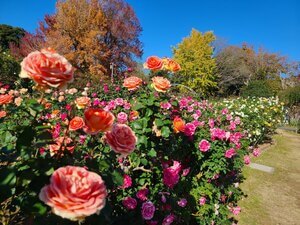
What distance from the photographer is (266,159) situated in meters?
8.01

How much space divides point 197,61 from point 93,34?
11.4 metres

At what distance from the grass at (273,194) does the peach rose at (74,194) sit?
384 centimetres

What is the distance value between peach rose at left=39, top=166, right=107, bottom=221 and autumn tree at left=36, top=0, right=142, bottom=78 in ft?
70.1

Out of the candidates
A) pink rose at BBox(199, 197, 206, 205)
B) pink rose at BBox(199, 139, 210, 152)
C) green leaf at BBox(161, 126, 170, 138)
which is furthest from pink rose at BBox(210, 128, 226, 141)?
green leaf at BBox(161, 126, 170, 138)

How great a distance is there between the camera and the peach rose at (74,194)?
73cm

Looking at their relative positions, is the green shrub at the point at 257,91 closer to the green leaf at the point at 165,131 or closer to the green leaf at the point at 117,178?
the green leaf at the point at 165,131

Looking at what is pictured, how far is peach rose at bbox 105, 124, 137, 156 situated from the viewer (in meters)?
1.17

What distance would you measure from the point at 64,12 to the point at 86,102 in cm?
2345

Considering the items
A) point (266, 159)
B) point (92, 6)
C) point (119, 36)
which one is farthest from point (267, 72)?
point (266, 159)

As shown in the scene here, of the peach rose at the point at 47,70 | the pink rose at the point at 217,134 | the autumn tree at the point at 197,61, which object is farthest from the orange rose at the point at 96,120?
the autumn tree at the point at 197,61

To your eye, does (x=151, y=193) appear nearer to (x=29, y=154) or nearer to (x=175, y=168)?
(x=175, y=168)

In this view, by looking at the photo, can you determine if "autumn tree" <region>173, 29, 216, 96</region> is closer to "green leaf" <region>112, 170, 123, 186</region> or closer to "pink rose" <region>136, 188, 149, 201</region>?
"pink rose" <region>136, 188, 149, 201</region>

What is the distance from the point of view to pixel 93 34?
73.8ft

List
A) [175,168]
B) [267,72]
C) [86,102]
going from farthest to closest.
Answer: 1. [267,72]
2. [175,168]
3. [86,102]
